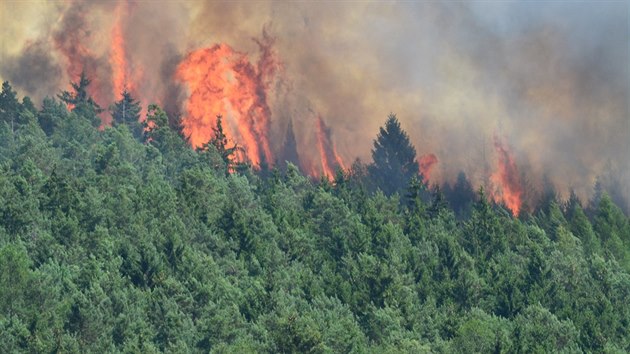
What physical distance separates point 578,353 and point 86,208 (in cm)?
5873

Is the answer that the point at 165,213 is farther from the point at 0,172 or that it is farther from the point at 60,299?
the point at 60,299

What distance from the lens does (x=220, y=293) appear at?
6422 inches

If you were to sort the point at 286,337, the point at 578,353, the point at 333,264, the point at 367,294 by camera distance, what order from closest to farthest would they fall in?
the point at 286,337 → the point at 578,353 → the point at 367,294 → the point at 333,264

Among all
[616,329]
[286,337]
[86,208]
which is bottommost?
[286,337]

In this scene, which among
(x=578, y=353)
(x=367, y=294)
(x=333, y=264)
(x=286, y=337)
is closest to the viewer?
(x=286, y=337)

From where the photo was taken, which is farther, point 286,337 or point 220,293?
point 220,293

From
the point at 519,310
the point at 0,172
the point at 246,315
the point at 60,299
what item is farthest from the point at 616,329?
the point at 0,172

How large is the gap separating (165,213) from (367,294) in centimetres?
3113

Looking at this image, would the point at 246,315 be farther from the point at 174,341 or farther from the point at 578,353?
the point at 578,353

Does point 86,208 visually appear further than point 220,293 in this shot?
Yes

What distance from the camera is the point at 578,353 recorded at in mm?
159750

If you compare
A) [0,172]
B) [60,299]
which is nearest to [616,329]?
[60,299]

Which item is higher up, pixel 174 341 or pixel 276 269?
pixel 276 269

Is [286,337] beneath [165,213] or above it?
beneath
